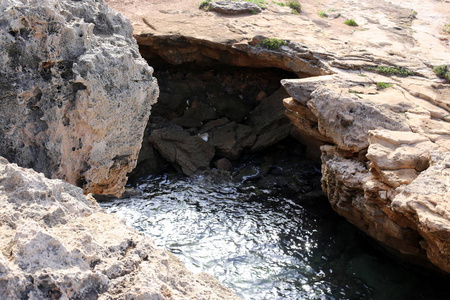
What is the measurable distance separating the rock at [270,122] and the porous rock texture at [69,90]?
375 inches

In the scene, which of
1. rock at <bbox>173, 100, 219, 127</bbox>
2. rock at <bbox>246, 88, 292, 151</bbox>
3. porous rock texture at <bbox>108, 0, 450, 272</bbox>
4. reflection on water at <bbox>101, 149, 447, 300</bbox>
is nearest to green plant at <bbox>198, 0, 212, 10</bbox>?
porous rock texture at <bbox>108, 0, 450, 272</bbox>

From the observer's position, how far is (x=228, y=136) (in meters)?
16.2

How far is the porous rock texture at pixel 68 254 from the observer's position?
9.86ft

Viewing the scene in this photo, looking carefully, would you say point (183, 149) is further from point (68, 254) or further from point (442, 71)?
point (68, 254)

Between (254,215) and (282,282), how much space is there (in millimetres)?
2869

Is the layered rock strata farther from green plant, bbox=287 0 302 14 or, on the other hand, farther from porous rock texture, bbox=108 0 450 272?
green plant, bbox=287 0 302 14

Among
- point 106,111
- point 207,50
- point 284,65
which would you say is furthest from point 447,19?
point 106,111

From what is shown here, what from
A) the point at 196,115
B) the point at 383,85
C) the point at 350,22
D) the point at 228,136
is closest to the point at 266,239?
the point at 383,85

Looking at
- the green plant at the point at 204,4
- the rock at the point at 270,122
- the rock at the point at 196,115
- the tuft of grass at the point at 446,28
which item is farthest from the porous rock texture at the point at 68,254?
the tuft of grass at the point at 446,28

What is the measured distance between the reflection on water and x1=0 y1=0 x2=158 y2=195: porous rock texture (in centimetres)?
510

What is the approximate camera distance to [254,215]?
1278 centimetres

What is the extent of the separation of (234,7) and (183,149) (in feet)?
20.0

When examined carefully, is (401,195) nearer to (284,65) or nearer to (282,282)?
(282,282)

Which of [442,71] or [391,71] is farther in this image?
[391,71]
